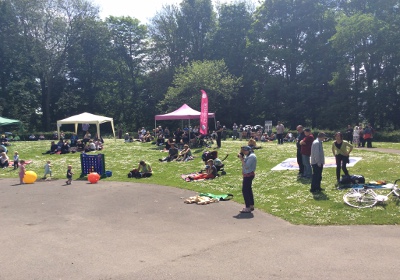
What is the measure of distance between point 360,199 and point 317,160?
1.88 metres

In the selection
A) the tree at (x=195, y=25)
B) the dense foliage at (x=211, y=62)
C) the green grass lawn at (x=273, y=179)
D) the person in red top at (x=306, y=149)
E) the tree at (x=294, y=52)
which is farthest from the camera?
the tree at (x=195, y=25)

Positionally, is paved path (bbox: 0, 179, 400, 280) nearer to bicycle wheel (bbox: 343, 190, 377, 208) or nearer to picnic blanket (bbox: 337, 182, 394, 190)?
bicycle wheel (bbox: 343, 190, 377, 208)

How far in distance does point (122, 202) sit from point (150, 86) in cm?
5007

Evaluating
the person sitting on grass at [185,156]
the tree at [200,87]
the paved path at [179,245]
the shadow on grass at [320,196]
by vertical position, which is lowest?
the paved path at [179,245]

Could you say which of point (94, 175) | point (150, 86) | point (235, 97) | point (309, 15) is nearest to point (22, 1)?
point (150, 86)

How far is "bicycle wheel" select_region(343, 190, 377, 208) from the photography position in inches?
453

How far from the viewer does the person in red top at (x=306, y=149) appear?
1486cm

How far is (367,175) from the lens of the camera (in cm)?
1572

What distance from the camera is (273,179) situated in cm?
1688

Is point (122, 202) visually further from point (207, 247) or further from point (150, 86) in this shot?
point (150, 86)

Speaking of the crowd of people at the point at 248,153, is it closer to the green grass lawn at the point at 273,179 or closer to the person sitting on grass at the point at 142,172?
the person sitting on grass at the point at 142,172

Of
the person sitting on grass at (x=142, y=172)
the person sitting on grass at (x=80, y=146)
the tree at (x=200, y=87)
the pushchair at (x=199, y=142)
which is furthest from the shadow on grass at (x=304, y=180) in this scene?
the tree at (x=200, y=87)

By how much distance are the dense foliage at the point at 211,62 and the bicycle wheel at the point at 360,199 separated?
114ft

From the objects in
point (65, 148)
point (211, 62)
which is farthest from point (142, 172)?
point (211, 62)
